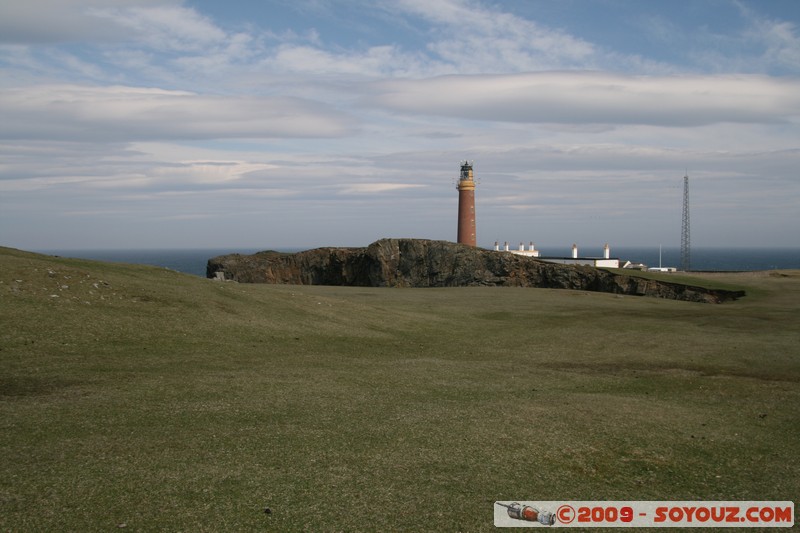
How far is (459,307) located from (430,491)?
26.2 meters

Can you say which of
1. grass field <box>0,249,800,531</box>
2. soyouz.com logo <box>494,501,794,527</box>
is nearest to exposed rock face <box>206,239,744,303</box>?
grass field <box>0,249,800,531</box>

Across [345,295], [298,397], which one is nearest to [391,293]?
[345,295]

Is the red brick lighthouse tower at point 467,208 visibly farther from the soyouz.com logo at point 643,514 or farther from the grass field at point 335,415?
the soyouz.com logo at point 643,514

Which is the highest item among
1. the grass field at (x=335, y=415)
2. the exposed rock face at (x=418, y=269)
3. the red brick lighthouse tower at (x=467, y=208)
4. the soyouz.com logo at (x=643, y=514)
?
the red brick lighthouse tower at (x=467, y=208)

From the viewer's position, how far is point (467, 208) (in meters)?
83.6

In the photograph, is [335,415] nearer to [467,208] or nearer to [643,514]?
[643,514]

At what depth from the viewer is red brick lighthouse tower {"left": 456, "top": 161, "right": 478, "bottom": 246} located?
83.7 m

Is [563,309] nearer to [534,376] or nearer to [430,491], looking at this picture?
[534,376]

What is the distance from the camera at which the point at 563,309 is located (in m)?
33.6

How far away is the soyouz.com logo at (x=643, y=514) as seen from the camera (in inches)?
291

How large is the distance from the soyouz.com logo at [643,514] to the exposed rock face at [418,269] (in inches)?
1753

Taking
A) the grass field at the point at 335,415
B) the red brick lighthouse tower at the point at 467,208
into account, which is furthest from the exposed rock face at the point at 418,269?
the grass field at the point at 335,415

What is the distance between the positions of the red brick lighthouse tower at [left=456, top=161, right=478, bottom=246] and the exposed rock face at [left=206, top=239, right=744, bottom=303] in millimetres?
17293

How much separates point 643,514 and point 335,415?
5212 mm
